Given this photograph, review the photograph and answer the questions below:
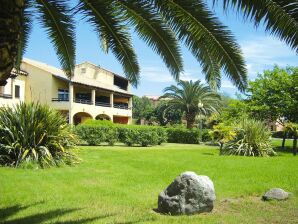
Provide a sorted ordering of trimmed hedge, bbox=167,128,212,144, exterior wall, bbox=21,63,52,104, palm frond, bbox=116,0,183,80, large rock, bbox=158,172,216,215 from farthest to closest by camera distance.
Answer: exterior wall, bbox=21,63,52,104 < trimmed hedge, bbox=167,128,212,144 < large rock, bbox=158,172,216,215 < palm frond, bbox=116,0,183,80

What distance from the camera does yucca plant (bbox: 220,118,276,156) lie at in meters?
21.6

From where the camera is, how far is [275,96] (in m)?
29.8

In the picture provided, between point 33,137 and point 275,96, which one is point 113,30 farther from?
point 275,96

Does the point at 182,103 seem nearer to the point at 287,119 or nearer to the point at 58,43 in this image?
the point at 287,119

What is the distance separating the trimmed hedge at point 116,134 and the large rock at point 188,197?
19.6 metres

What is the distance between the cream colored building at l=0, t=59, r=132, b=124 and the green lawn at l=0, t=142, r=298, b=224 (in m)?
24.2

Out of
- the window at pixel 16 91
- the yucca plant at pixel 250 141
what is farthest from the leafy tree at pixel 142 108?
the yucca plant at pixel 250 141

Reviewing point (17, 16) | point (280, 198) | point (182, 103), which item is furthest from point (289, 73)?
point (17, 16)

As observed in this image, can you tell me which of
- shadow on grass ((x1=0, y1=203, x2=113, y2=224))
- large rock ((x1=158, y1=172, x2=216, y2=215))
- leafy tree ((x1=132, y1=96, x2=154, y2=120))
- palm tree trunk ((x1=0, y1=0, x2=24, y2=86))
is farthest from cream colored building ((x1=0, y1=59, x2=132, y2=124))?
palm tree trunk ((x1=0, y1=0, x2=24, y2=86))

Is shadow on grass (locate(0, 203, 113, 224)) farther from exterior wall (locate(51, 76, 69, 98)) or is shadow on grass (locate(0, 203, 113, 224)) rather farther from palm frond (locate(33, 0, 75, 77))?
exterior wall (locate(51, 76, 69, 98))

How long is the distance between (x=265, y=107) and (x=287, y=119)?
1863 millimetres

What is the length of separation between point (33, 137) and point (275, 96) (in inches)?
804

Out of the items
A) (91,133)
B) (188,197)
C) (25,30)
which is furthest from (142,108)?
(25,30)

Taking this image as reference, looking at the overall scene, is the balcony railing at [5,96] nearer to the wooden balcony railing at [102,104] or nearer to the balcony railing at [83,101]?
the balcony railing at [83,101]
